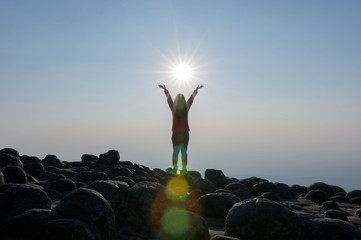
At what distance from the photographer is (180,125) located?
1223 cm

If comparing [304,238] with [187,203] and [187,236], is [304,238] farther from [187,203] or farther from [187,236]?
[187,203]

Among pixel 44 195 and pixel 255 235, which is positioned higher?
pixel 44 195

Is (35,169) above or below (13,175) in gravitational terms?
above

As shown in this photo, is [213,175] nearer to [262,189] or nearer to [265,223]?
[262,189]

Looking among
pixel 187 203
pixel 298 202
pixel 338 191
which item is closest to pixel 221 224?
pixel 187 203

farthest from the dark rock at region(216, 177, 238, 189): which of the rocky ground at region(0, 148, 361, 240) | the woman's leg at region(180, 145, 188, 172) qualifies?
the rocky ground at region(0, 148, 361, 240)

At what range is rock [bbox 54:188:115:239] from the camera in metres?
4.71

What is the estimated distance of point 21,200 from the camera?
5.26 m

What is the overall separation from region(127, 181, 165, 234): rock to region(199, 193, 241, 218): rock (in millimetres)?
1919

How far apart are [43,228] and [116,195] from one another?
2.06m

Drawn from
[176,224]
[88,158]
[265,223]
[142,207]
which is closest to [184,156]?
[142,207]

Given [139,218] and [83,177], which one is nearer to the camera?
[139,218]

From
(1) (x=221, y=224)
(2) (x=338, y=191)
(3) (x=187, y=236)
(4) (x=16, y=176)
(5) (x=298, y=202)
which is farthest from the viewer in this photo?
(2) (x=338, y=191)

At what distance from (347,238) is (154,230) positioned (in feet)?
10.5
